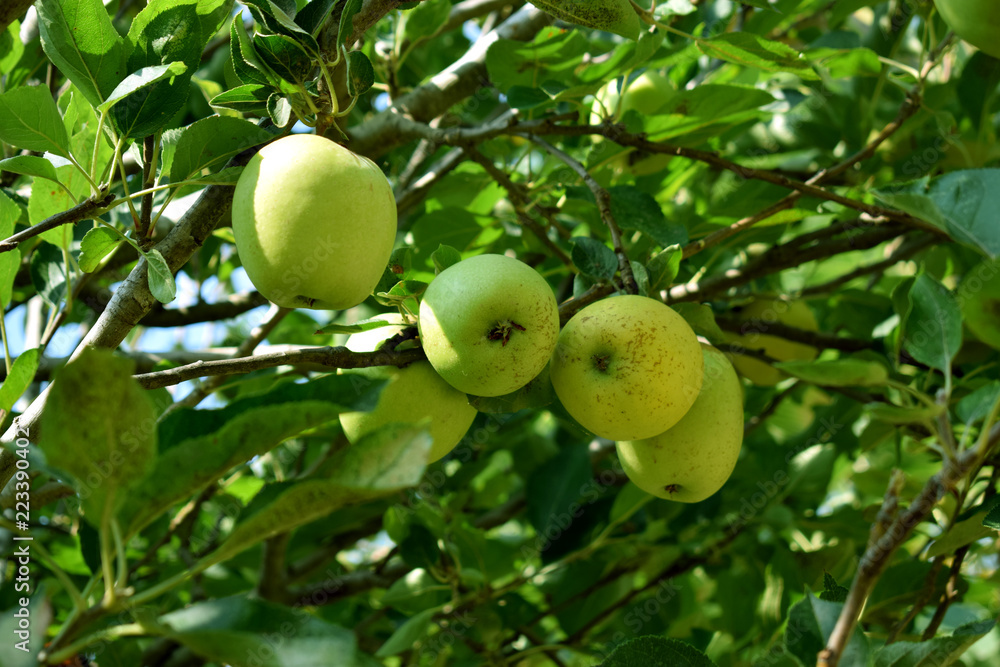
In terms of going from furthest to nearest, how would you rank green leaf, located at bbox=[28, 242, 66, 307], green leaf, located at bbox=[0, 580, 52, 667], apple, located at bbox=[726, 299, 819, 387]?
apple, located at bbox=[726, 299, 819, 387] → green leaf, located at bbox=[28, 242, 66, 307] → green leaf, located at bbox=[0, 580, 52, 667]

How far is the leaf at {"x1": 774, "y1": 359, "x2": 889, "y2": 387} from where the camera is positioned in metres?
0.94

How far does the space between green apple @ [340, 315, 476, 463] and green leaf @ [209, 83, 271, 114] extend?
0.34 m

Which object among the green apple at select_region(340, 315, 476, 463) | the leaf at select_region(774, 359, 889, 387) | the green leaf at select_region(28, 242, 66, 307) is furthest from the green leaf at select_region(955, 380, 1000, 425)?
the green leaf at select_region(28, 242, 66, 307)

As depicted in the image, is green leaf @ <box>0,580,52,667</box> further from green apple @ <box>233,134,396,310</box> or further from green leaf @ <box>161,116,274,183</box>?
green leaf @ <box>161,116,274,183</box>

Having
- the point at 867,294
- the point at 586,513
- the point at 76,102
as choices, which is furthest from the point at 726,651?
the point at 76,102

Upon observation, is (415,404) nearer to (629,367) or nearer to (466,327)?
(466,327)

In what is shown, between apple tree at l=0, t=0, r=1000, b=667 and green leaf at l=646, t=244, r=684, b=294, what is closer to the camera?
apple tree at l=0, t=0, r=1000, b=667

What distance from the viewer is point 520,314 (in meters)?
0.99

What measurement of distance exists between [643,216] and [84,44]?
925 millimetres

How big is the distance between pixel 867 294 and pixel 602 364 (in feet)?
4.40

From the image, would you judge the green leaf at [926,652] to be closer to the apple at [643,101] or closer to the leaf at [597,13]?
the leaf at [597,13]

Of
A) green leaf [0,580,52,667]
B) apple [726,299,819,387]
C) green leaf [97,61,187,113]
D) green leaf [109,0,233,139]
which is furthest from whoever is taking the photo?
apple [726,299,819,387]

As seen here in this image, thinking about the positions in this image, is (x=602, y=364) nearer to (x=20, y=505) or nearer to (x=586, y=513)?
(x=20, y=505)

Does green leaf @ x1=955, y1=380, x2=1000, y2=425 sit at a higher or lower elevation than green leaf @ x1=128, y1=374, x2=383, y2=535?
lower
